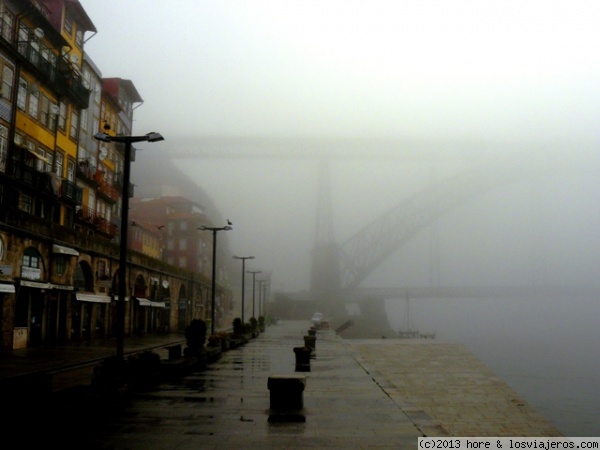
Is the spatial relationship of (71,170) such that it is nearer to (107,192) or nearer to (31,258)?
(107,192)

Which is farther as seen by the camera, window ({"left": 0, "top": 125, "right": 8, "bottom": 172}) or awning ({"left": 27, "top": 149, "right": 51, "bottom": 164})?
awning ({"left": 27, "top": 149, "right": 51, "bottom": 164})

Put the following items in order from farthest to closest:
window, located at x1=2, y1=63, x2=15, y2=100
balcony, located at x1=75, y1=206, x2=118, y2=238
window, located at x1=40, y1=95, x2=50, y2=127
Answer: balcony, located at x1=75, y1=206, x2=118, y2=238 → window, located at x1=40, y1=95, x2=50, y2=127 → window, located at x1=2, y1=63, x2=15, y2=100

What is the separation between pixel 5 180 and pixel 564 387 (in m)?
49.4

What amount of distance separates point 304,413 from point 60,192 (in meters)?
32.7

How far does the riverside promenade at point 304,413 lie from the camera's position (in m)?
10.8

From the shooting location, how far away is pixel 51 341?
35094mm

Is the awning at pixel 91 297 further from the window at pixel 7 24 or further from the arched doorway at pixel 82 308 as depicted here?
the window at pixel 7 24

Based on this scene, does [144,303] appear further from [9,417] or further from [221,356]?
[9,417]

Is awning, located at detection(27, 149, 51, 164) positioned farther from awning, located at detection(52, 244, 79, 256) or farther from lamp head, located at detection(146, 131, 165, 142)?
lamp head, located at detection(146, 131, 165, 142)

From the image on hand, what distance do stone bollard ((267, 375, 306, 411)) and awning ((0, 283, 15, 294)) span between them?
1927 cm

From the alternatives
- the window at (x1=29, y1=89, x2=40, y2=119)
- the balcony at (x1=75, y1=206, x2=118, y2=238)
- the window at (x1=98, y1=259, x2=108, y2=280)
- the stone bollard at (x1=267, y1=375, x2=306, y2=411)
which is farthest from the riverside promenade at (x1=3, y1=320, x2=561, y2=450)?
the balcony at (x1=75, y1=206, x2=118, y2=238)

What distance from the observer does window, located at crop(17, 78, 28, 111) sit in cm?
3597

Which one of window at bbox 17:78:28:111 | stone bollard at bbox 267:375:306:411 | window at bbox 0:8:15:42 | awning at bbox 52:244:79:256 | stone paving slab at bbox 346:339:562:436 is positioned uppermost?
window at bbox 0:8:15:42

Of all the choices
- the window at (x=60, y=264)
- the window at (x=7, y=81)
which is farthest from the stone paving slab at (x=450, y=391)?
the window at (x=7, y=81)
